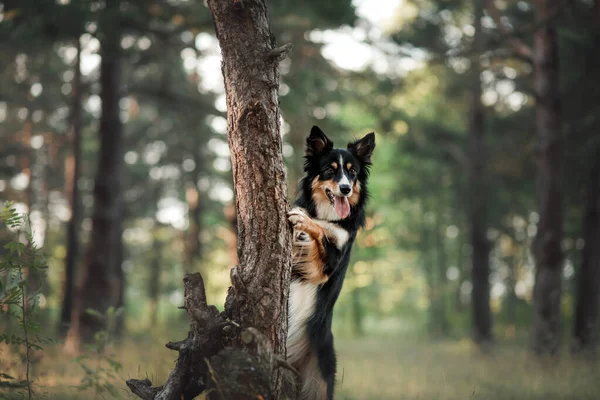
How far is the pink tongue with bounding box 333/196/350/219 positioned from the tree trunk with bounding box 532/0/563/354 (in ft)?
30.6

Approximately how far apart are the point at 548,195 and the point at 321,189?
9.63 metres

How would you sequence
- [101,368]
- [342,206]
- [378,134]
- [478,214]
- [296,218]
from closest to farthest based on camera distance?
1. [296,218]
2. [342,206]
3. [101,368]
4. [478,214]
5. [378,134]

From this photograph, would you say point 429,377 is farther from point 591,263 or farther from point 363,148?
point 591,263

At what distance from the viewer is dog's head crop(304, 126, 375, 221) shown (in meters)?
5.73

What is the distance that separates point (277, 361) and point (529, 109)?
16.2m

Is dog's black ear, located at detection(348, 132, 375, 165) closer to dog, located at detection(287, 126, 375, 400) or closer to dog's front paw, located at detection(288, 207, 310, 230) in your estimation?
dog, located at detection(287, 126, 375, 400)

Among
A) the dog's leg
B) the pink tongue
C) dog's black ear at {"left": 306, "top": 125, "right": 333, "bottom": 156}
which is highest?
dog's black ear at {"left": 306, "top": 125, "right": 333, "bottom": 156}

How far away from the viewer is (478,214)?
1752 cm

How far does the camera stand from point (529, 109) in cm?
1798

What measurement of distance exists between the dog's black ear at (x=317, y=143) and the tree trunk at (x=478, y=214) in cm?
1197

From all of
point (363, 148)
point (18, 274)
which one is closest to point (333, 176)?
point (363, 148)

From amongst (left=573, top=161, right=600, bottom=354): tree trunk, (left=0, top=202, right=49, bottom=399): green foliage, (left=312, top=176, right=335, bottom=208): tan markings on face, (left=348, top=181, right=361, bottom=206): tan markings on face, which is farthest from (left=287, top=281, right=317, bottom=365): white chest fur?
(left=573, top=161, right=600, bottom=354): tree trunk

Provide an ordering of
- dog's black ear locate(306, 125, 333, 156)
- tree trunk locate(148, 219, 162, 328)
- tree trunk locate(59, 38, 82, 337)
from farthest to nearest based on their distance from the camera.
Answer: tree trunk locate(148, 219, 162, 328)
tree trunk locate(59, 38, 82, 337)
dog's black ear locate(306, 125, 333, 156)

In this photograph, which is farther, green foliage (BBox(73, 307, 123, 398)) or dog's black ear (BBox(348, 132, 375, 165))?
dog's black ear (BBox(348, 132, 375, 165))
